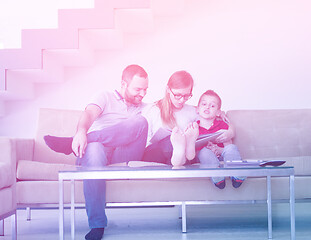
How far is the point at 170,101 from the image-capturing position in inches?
125

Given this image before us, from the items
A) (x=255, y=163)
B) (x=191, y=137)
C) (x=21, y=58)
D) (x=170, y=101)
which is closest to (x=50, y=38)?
(x=21, y=58)

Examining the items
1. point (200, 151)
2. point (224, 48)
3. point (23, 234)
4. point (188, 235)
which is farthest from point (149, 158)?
point (224, 48)

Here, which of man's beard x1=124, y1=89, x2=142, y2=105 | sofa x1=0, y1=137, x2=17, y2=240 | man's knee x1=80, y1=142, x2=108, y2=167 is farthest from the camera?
man's beard x1=124, y1=89, x2=142, y2=105

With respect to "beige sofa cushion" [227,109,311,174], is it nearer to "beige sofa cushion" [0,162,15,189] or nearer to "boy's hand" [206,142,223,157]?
"boy's hand" [206,142,223,157]

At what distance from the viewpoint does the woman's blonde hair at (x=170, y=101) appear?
3113mm

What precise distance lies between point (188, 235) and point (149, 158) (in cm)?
60

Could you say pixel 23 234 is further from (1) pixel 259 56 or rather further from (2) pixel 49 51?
(1) pixel 259 56

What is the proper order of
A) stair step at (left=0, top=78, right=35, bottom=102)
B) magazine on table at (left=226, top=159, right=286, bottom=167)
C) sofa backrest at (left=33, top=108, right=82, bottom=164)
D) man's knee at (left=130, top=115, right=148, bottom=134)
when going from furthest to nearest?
stair step at (left=0, top=78, right=35, bottom=102) → sofa backrest at (left=33, top=108, right=82, bottom=164) → man's knee at (left=130, top=115, right=148, bottom=134) → magazine on table at (left=226, top=159, right=286, bottom=167)

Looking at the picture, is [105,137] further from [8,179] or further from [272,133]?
[272,133]

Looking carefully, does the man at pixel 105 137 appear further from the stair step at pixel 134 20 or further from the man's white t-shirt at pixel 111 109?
the stair step at pixel 134 20

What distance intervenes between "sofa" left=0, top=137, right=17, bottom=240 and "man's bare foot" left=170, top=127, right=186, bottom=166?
83cm

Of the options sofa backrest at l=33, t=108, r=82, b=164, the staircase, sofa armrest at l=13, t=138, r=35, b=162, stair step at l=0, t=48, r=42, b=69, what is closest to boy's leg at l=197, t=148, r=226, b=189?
sofa backrest at l=33, t=108, r=82, b=164

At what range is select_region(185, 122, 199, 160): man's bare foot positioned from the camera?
2.36 metres

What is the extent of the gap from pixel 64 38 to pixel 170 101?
35.1 inches
